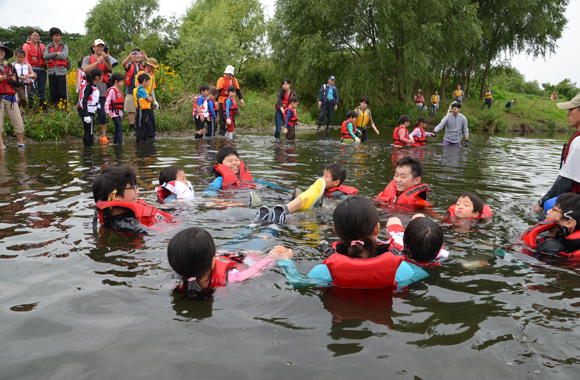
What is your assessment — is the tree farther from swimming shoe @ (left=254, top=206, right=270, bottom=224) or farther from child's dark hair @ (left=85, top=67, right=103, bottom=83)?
swimming shoe @ (left=254, top=206, right=270, bottom=224)

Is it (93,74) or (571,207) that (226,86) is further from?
(571,207)

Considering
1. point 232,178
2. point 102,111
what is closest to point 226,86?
point 102,111

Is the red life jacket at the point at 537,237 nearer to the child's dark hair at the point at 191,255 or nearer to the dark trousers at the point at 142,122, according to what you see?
the child's dark hair at the point at 191,255

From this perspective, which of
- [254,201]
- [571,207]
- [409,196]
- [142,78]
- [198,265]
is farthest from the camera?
[142,78]

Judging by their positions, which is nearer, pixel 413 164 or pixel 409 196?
pixel 409 196

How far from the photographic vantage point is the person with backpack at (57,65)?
12.2 m

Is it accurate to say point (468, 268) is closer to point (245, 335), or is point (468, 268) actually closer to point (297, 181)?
point (245, 335)

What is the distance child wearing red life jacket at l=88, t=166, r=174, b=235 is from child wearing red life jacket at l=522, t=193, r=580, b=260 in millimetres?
3947

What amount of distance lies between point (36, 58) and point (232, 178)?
933 cm

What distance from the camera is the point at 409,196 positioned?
5.90 metres

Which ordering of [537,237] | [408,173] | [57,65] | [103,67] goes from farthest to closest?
[57,65] → [103,67] → [408,173] → [537,237]

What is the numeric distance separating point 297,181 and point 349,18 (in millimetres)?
19398

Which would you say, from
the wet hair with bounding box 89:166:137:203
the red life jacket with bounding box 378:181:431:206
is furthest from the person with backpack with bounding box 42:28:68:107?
the red life jacket with bounding box 378:181:431:206

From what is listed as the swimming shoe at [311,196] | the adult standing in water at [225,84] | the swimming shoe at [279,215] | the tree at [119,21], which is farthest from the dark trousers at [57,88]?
the tree at [119,21]
